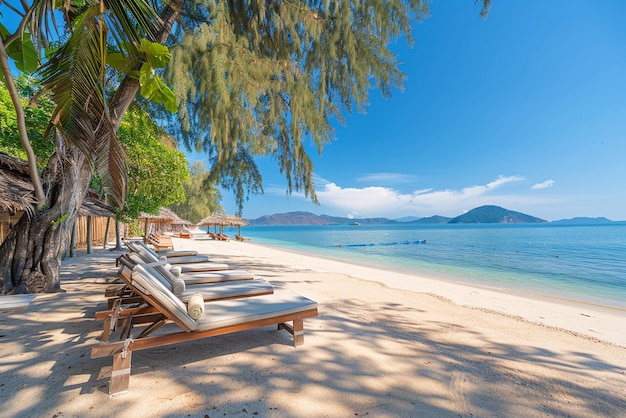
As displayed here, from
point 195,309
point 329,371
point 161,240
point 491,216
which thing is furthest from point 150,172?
point 491,216

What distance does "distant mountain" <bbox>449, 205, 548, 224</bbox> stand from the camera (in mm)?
155625

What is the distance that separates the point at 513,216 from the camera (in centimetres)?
15712

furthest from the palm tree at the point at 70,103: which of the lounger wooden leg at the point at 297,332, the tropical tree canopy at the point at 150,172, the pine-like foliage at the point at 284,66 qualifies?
the tropical tree canopy at the point at 150,172

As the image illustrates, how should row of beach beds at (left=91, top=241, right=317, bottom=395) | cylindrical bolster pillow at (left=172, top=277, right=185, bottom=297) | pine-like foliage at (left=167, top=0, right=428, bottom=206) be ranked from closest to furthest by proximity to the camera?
1. row of beach beds at (left=91, top=241, right=317, bottom=395)
2. cylindrical bolster pillow at (left=172, top=277, right=185, bottom=297)
3. pine-like foliage at (left=167, top=0, right=428, bottom=206)

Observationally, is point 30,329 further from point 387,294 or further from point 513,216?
point 513,216

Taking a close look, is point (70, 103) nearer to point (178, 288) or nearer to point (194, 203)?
point (178, 288)

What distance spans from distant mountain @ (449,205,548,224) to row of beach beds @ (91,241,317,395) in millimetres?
177762

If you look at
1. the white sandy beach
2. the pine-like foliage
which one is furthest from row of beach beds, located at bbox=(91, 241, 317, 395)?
the pine-like foliage

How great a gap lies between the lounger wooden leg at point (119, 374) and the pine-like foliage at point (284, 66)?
13.1ft

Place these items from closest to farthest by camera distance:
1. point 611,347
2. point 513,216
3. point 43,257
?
1. point 611,347
2. point 43,257
3. point 513,216

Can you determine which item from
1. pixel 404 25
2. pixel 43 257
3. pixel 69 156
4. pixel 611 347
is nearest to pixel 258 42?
pixel 404 25

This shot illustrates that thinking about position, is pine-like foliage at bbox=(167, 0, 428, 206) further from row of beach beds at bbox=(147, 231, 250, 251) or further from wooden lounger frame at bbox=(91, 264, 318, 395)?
row of beach beds at bbox=(147, 231, 250, 251)

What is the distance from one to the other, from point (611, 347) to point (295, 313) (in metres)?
3.83

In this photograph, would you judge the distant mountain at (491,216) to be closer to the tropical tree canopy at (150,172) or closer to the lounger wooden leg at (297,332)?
the tropical tree canopy at (150,172)
